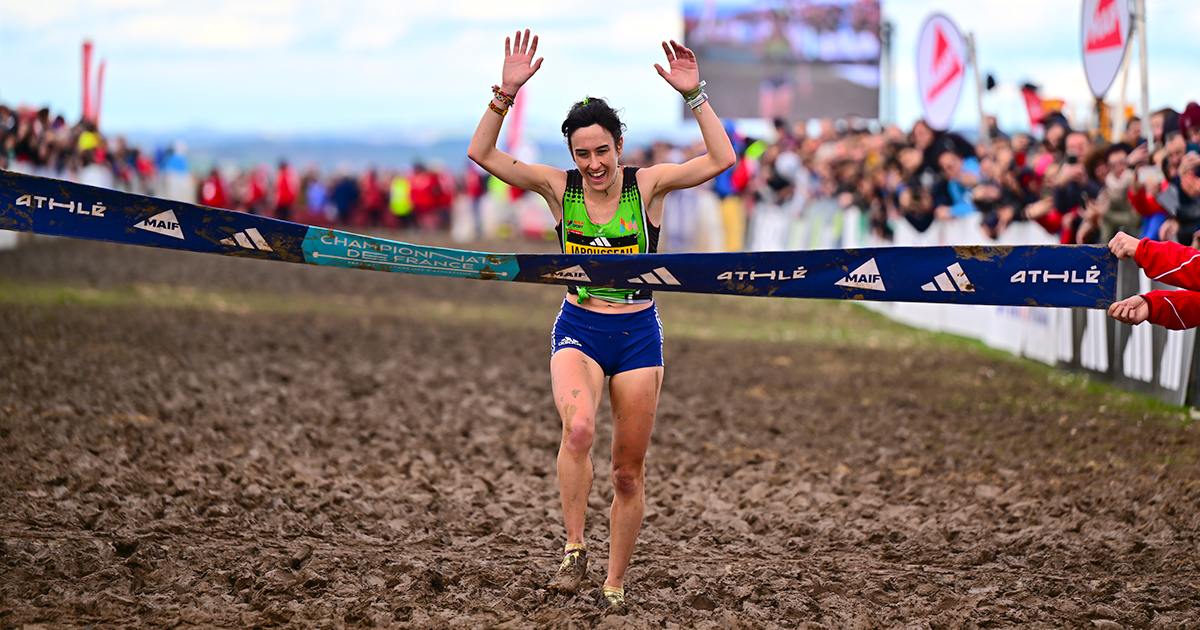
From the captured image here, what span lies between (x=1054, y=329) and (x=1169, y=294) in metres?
Answer: 7.39

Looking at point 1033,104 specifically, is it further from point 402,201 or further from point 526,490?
point 402,201

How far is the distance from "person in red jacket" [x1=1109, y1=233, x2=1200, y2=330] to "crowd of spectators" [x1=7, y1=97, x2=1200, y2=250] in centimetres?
414

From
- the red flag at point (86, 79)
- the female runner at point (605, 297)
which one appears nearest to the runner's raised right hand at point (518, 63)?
the female runner at point (605, 297)

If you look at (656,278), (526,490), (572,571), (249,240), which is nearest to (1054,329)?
(526,490)

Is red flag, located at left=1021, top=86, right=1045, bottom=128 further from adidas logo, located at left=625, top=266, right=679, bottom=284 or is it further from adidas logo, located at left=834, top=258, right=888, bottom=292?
adidas logo, located at left=625, top=266, right=679, bottom=284

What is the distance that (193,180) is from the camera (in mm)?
41562

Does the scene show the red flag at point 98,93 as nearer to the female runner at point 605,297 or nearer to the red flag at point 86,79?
the red flag at point 86,79

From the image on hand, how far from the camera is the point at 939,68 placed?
613 inches

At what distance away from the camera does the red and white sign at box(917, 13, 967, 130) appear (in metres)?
15.0

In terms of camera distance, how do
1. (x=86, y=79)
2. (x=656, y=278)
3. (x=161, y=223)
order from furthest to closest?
(x=86, y=79), (x=161, y=223), (x=656, y=278)

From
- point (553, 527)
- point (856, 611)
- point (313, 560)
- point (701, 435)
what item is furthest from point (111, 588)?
point (701, 435)

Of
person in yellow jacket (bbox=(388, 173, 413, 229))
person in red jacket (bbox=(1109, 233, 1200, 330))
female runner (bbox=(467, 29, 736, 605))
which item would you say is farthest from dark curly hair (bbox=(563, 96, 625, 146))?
person in yellow jacket (bbox=(388, 173, 413, 229))

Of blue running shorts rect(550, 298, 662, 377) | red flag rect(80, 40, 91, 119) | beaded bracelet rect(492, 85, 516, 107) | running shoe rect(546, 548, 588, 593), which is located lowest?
running shoe rect(546, 548, 588, 593)

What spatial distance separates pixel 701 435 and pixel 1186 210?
A: 413 cm
